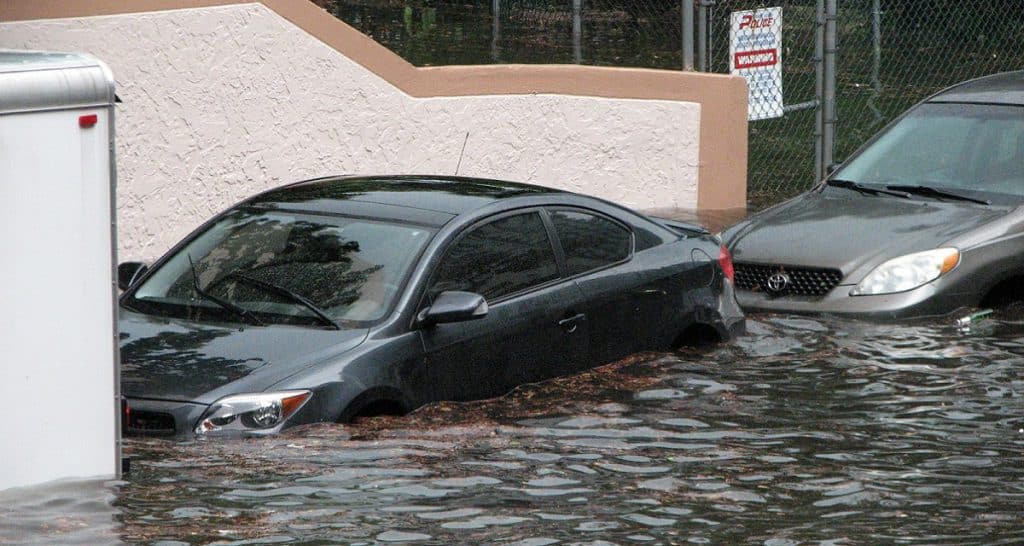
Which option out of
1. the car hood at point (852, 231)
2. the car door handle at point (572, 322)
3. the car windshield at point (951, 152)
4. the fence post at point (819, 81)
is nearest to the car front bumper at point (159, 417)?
the car door handle at point (572, 322)

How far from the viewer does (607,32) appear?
650 inches

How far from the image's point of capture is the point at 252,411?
727 cm

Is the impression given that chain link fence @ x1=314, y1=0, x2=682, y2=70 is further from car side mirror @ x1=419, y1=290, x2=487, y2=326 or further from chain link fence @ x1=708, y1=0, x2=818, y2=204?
car side mirror @ x1=419, y1=290, x2=487, y2=326

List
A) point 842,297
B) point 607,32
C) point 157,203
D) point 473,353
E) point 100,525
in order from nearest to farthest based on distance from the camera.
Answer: point 100,525 < point 473,353 < point 842,297 < point 157,203 < point 607,32

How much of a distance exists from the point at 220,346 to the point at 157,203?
514 cm

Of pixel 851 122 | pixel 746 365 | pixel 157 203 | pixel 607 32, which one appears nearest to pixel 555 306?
pixel 746 365

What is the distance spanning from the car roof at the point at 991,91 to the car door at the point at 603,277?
12.8 feet

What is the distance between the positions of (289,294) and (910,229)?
14.9 ft

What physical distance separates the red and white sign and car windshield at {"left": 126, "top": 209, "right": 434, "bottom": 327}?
704 centimetres

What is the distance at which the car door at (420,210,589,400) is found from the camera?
8.13 m

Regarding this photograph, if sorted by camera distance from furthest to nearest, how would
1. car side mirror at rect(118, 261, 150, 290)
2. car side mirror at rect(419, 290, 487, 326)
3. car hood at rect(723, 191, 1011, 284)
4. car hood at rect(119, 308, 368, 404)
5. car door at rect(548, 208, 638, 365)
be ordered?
car hood at rect(723, 191, 1011, 284), car door at rect(548, 208, 638, 365), car side mirror at rect(118, 261, 150, 290), car side mirror at rect(419, 290, 487, 326), car hood at rect(119, 308, 368, 404)

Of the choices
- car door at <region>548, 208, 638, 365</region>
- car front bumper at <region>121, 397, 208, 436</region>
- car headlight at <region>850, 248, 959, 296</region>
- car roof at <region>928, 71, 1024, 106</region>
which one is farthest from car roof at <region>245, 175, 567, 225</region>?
car roof at <region>928, 71, 1024, 106</region>

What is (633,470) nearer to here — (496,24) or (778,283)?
(778,283)

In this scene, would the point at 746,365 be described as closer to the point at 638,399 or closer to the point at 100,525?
the point at 638,399
